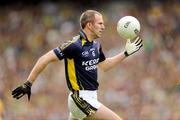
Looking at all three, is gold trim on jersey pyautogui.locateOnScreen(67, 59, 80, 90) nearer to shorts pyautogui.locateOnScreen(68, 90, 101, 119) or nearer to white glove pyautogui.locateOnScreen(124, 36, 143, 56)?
shorts pyautogui.locateOnScreen(68, 90, 101, 119)

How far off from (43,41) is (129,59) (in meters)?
2.27

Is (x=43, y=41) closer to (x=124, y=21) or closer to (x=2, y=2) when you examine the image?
(x=2, y=2)

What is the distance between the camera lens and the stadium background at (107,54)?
14.4 meters

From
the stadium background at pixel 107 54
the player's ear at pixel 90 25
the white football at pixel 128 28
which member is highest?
the stadium background at pixel 107 54

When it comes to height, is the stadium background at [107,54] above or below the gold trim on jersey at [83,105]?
above

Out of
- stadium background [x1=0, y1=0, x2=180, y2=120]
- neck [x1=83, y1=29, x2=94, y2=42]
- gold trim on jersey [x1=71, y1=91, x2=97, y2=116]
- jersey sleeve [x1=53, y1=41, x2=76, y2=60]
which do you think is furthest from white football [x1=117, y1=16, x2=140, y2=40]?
stadium background [x1=0, y1=0, x2=180, y2=120]

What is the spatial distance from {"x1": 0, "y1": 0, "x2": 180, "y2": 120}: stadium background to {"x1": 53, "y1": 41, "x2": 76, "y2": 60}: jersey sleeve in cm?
603

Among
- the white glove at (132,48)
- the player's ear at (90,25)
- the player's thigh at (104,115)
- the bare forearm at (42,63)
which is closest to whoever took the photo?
the bare forearm at (42,63)

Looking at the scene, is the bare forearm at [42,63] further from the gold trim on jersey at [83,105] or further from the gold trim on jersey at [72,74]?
the gold trim on jersey at [83,105]

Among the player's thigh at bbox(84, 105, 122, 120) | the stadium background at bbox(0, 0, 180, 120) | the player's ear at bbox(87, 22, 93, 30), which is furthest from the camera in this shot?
the stadium background at bbox(0, 0, 180, 120)

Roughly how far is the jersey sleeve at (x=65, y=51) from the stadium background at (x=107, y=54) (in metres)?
6.03

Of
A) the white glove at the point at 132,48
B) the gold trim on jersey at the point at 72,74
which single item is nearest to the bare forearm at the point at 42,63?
the gold trim on jersey at the point at 72,74

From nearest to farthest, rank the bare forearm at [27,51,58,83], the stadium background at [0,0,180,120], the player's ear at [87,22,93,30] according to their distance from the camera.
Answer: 1. the bare forearm at [27,51,58,83]
2. the player's ear at [87,22,93,30]
3. the stadium background at [0,0,180,120]

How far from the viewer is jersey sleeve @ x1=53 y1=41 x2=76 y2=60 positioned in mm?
7754
